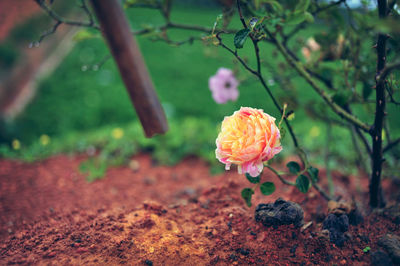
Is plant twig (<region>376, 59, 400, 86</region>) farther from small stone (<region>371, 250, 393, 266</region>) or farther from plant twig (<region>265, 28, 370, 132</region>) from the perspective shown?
small stone (<region>371, 250, 393, 266</region>)

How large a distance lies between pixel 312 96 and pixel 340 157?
163cm

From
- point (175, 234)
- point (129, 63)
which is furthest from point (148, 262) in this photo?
point (129, 63)

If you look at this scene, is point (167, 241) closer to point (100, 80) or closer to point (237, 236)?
point (237, 236)

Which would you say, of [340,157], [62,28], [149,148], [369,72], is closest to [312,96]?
[340,157]

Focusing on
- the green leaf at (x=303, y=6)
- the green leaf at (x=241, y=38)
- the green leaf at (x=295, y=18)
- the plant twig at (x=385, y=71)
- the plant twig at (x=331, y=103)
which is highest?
the green leaf at (x=303, y=6)

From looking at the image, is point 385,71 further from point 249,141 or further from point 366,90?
point 366,90

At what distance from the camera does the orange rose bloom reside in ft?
3.23

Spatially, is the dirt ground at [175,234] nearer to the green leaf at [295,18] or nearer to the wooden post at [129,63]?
the wooden post at [129,63]

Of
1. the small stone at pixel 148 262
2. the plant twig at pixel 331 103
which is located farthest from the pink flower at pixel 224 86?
the small stone at pixel 148 262

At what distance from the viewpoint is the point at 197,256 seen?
113cm

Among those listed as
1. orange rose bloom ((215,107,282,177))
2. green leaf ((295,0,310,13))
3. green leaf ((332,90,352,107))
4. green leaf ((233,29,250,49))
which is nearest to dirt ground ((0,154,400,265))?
orange rose bloom ((215,107,282,177))

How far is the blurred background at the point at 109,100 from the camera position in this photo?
2.55m

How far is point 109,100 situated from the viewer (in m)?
3.93

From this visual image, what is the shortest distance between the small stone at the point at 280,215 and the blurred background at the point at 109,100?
50 centimetres
